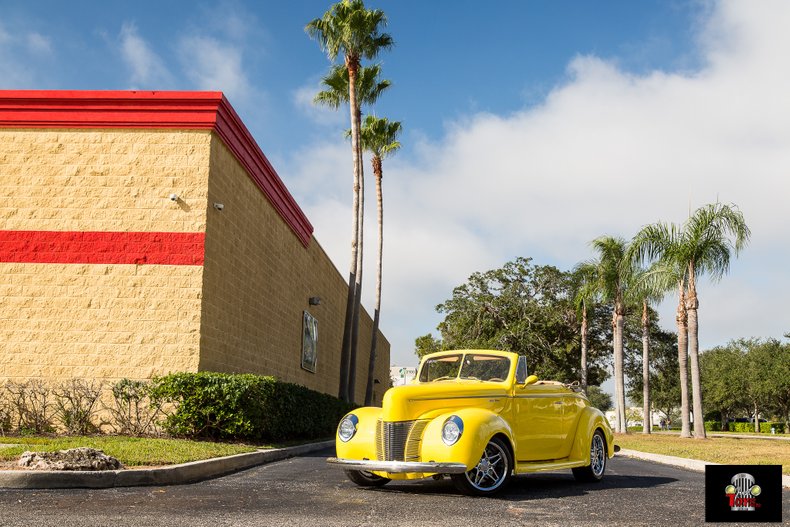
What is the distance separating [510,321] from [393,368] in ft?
99.6

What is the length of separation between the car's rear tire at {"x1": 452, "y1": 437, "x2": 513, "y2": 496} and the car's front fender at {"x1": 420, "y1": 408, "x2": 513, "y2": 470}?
16cm

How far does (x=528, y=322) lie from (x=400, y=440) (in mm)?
39395

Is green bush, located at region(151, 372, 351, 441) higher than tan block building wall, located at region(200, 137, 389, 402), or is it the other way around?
tan block building wall, located at region(200, 137, 389, 402)

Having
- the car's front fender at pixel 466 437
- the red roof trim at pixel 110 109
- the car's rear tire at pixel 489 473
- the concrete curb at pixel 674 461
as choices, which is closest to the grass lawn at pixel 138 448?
the car's front fender at pixel 466 437

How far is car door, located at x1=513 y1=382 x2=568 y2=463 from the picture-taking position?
9.40 meters

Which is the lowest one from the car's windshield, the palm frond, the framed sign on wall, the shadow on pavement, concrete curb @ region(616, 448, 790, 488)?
concrete curb @ region(616, 448, 790, 488)

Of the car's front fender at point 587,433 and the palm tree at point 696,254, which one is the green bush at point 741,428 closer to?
the palm tree at point 696,254

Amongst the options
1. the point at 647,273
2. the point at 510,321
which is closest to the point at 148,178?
the point at 647,273

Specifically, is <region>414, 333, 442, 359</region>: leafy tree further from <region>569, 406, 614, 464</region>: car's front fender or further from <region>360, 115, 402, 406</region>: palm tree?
<region>569, 406, 614, 464</region>: car's front fender

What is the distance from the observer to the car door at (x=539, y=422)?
9.40 meters

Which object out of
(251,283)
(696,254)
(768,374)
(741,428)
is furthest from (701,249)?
(741,428)

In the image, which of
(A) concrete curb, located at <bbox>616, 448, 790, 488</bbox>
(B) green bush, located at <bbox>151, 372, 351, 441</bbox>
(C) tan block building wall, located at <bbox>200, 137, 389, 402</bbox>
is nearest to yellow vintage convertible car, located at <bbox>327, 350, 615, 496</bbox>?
(A) concrete curb, located at <bbox>616, 448, 790, 488</bbox>

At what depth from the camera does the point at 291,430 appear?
56.2 feet

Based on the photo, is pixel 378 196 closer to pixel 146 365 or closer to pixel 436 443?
pixel 146 365
